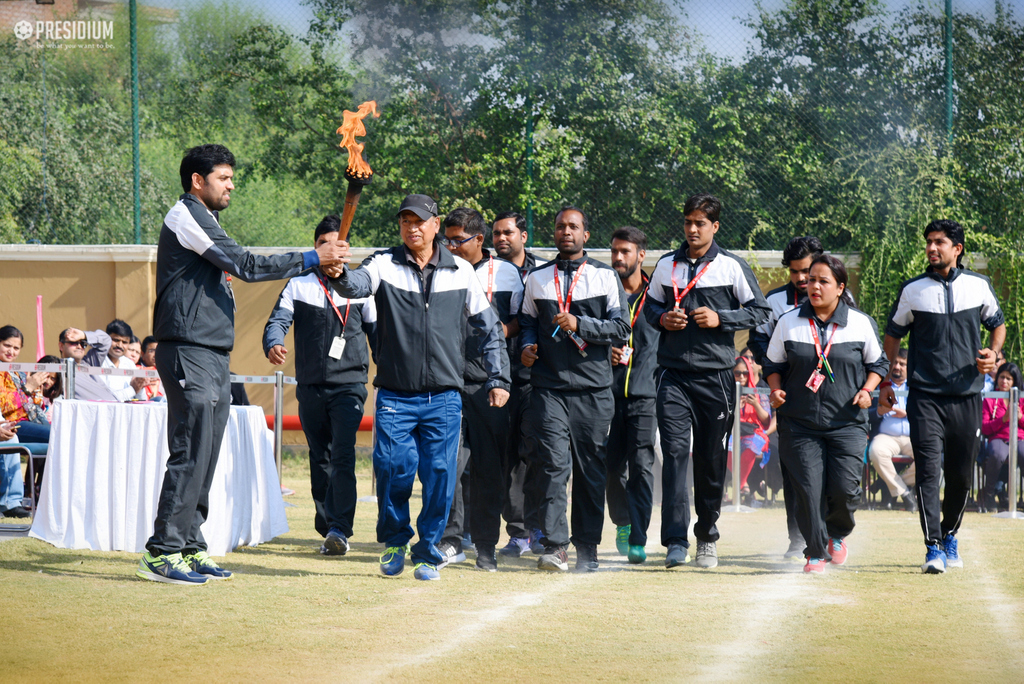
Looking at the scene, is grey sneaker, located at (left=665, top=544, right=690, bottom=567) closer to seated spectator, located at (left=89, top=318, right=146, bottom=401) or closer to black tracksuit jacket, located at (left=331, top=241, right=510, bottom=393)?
black tracksuit jacket, located at (left=331, top=241, right=510, bottom=393)

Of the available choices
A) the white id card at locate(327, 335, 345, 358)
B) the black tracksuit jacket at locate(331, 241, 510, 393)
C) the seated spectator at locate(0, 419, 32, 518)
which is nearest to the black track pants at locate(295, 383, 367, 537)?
the white id card at locate(327, 335, 345, 358)

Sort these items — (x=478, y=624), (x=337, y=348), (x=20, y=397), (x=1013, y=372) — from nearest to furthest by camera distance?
(x=478, y=624) → (x=337, y=348) → (x=20, y=397) → (x=1013, y=372)

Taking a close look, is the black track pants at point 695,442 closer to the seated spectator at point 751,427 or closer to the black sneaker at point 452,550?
the black sneaker at point 452,550

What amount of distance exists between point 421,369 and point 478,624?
5.20ft

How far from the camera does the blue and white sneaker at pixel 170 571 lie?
5.98m

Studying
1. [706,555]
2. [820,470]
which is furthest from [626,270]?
[706,555]

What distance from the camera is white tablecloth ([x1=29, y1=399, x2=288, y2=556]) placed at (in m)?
7.01

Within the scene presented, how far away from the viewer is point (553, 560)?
6.65m

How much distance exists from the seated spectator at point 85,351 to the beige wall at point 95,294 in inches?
114

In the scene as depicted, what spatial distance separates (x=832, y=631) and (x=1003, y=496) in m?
5.93

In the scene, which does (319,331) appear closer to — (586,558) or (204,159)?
(204,159)

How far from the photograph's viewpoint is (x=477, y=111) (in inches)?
599

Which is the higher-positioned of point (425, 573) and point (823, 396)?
point (823, 396)

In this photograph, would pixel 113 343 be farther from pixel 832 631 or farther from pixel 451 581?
pixel 832 631
